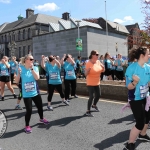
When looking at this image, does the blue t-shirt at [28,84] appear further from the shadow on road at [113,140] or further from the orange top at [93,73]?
the shadow on road at [113,140]

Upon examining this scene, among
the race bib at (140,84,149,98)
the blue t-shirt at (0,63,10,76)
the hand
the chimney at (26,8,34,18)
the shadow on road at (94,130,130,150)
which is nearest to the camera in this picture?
the hand

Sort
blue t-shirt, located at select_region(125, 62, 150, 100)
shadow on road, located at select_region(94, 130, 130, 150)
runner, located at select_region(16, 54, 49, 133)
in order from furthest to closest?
1. runner, located at select_region(16, 54, 49, 133)
2. shadow on road, located at select_region(94, 130, 130, 150)
3. blue t-shirt, located at select_region(125, 62, 150, 100)

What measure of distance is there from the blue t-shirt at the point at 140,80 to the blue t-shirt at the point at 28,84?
2366 millimetres

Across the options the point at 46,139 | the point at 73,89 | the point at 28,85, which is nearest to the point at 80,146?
the point at 46,139

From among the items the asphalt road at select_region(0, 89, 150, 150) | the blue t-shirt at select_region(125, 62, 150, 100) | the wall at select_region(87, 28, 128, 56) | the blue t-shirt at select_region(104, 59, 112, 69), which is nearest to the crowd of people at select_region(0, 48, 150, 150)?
the blue t-shirt at select_region(125, 62, 150, 100)

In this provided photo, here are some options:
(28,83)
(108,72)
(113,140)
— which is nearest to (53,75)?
(28,83)

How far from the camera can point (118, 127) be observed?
17.3 feet

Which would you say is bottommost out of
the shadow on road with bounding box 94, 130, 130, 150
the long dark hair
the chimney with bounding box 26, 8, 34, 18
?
the shadow on road with bounding box 94, 130, 130, 150

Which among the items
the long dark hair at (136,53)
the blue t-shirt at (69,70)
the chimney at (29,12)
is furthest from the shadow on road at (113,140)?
the chimney at (29,12)

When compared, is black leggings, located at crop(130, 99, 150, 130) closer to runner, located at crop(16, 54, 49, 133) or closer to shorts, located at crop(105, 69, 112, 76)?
runner, located at crop(16, 54, 49, 133)

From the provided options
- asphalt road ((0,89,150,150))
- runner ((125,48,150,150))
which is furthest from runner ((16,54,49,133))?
runner ((125,48,150,150))

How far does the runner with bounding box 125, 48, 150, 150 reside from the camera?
12.4ft

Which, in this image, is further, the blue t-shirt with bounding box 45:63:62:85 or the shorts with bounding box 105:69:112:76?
the shorts with bounding box 105:69:112:76

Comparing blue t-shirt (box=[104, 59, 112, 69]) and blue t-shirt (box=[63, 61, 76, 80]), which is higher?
blue t-shirt (box=[104, 59, 112, 69])
